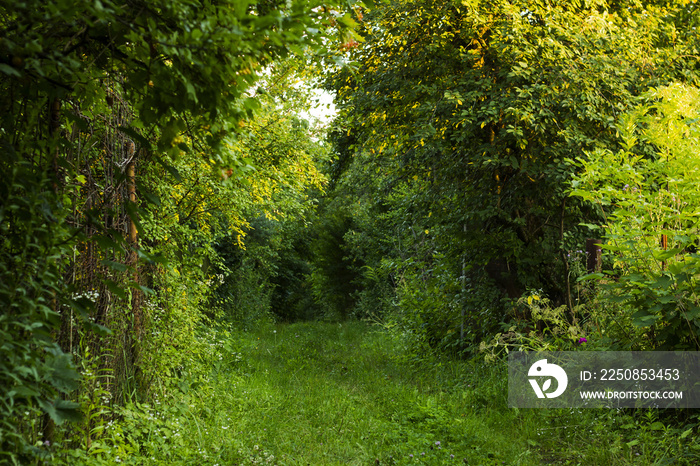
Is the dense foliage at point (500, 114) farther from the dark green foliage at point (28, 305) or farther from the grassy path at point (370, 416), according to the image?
the dark green foliage at point (28, 305)

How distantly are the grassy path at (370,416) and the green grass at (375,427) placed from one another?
0.04 feet

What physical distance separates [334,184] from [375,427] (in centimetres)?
536

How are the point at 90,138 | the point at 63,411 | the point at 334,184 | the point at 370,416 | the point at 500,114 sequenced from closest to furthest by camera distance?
the point at 63,411 → the point at 90,138 → the point at 370,416 → the point at 500,114 → the point at 334,184

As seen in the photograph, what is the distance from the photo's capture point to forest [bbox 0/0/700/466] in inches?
75.8

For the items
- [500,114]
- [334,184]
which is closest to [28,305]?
[500,114]

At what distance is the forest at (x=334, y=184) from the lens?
1.93m

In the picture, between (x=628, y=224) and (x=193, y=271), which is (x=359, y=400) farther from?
(x=628, y=224)

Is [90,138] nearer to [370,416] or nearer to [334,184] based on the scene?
[370,416]

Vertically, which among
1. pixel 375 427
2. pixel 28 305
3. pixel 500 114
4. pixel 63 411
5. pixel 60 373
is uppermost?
pixel 500 114

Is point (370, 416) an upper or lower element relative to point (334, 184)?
lower

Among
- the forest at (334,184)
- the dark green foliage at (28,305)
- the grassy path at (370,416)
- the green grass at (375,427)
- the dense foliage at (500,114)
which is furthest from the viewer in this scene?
the dense foliage at (500,114)

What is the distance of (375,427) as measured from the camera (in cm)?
470

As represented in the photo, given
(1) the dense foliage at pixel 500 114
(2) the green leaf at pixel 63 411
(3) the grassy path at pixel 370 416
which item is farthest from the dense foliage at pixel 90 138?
(1) the dense foliage at pixel 500 114

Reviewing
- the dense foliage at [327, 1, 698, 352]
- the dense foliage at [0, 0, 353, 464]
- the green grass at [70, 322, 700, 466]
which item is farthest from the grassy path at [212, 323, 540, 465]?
the dense foliage at [0, 0, 353, 464]
